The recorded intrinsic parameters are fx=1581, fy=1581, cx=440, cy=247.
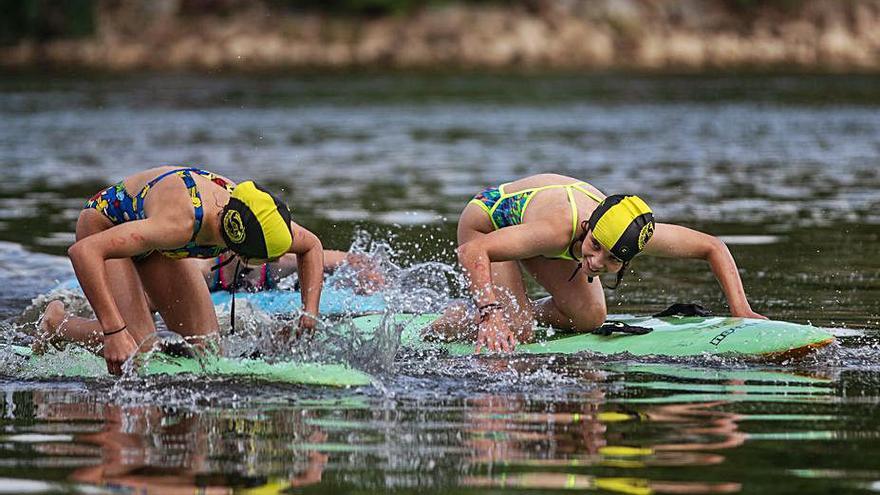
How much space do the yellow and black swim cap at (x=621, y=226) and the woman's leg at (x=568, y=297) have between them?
3.34ft

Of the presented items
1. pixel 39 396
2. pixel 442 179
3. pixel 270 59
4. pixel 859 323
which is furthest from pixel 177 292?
pixel 270 59

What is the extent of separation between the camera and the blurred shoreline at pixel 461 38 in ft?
241

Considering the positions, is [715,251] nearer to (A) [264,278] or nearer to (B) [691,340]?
(B) [691,340]

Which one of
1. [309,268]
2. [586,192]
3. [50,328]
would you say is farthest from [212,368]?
[586,192]

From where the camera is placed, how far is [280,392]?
9.17 metres

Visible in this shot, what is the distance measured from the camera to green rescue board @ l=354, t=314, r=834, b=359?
10.2m

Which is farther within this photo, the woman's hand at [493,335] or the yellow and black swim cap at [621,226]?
the woman's hand at [493,335]

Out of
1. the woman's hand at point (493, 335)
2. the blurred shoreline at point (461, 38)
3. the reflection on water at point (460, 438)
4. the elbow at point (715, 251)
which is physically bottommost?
the reflection on water at point (460, 438)

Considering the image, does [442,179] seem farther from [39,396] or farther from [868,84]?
[868,84]

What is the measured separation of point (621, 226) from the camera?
32.3 feet

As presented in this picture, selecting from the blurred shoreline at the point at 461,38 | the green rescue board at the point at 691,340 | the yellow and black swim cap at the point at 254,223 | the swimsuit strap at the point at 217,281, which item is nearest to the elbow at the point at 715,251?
the green rescue board at the point at 691,340

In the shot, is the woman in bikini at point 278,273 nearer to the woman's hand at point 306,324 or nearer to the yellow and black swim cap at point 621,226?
the woman's hand at point 306,324

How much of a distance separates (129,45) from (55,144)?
41547 mm

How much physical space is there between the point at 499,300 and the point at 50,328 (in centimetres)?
303
